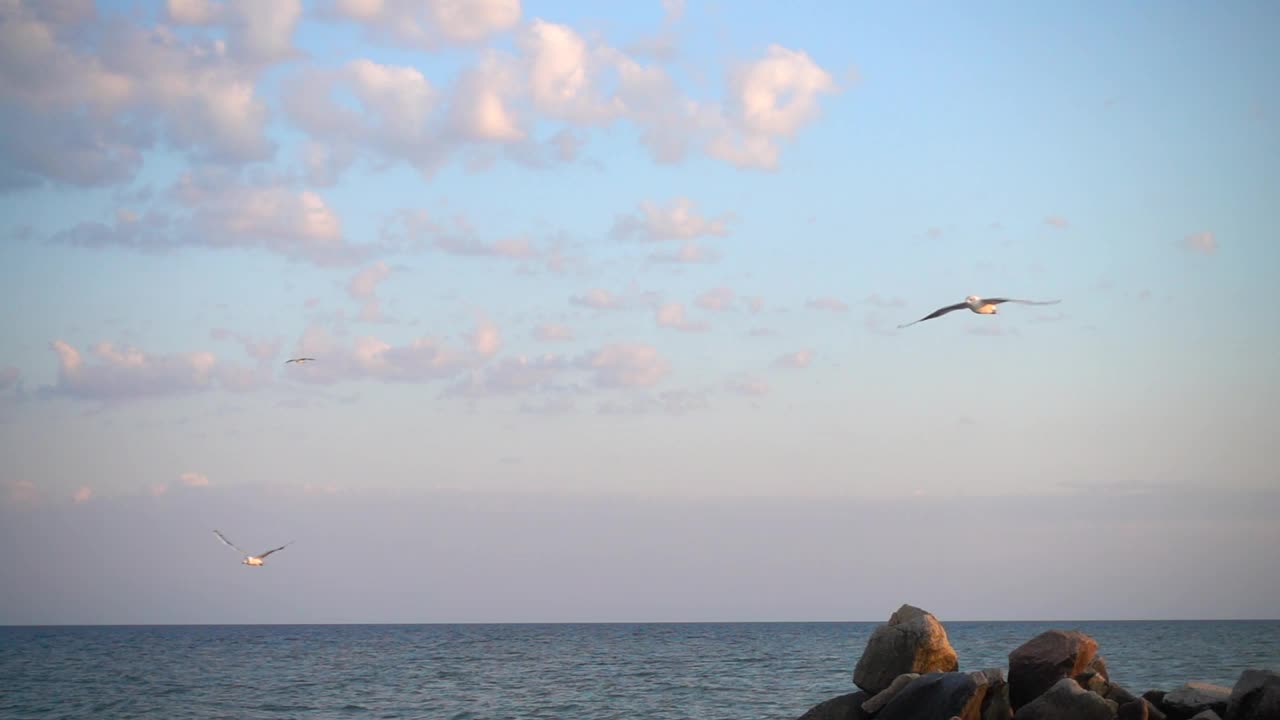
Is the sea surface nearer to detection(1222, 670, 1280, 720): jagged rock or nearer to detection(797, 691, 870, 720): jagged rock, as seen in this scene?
detection(797, 691, 870, 720): jagged rock

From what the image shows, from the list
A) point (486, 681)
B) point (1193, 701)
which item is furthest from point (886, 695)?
point (486, 681)

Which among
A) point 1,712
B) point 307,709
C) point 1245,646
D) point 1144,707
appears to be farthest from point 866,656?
point 1245,646

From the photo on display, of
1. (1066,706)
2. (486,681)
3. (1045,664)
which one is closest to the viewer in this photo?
(1066,706)

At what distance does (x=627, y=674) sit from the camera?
1941 inches

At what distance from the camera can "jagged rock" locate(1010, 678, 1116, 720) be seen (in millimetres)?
18938

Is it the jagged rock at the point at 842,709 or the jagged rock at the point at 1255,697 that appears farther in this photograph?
the jagged rock at the point at 842,709

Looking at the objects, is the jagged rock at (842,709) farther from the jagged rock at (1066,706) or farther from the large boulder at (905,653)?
the jagged rock at (1066,706)

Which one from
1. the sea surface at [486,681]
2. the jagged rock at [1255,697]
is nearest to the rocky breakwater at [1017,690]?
the jagged rock at [1255,697]

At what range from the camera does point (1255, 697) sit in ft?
61.7

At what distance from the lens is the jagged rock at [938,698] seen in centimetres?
1942

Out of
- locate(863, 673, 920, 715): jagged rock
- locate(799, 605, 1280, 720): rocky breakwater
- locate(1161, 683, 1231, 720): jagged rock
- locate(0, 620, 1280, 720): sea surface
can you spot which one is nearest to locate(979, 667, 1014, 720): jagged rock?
locate(799, 605, 1280, 720): rocky breakwater

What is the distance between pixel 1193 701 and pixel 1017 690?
2858 millimetres

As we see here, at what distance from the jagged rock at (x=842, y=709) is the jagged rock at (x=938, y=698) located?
44.1 inches

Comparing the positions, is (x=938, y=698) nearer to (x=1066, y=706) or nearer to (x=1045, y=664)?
(x=1066, y=706)
